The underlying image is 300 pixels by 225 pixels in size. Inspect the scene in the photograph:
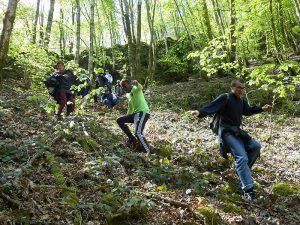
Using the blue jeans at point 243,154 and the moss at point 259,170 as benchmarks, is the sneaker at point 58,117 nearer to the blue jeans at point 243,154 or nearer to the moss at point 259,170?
the blue jeans at point 243,154

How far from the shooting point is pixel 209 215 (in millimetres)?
4805

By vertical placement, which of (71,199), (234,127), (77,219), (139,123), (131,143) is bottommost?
(77,219)

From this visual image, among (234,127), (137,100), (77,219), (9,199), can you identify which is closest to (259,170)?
(234,127)

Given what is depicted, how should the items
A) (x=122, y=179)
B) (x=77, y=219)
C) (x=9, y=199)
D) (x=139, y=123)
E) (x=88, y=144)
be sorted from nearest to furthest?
(x=9, y=199) < (x=77, y=219) < (x=122, y=179) < (x=88, y=144) < (x=139, y=123)

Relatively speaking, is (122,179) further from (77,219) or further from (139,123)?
(139,123)

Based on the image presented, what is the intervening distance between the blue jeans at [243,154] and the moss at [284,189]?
720mm

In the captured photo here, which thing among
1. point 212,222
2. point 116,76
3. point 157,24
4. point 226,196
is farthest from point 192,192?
point 157,24

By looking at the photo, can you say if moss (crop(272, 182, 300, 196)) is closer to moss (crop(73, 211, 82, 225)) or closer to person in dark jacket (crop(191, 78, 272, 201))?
A: person in dark jacket (crop(191, 78, 272, 201))

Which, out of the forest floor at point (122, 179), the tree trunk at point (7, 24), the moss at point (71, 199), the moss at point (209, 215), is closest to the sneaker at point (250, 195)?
the forest floor at point (122, 179)

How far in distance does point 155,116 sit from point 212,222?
30.7 feet

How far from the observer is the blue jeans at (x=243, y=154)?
228 inches

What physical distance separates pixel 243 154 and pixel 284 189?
1.15 meters

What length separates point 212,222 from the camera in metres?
4.69

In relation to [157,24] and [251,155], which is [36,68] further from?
[157,24]
